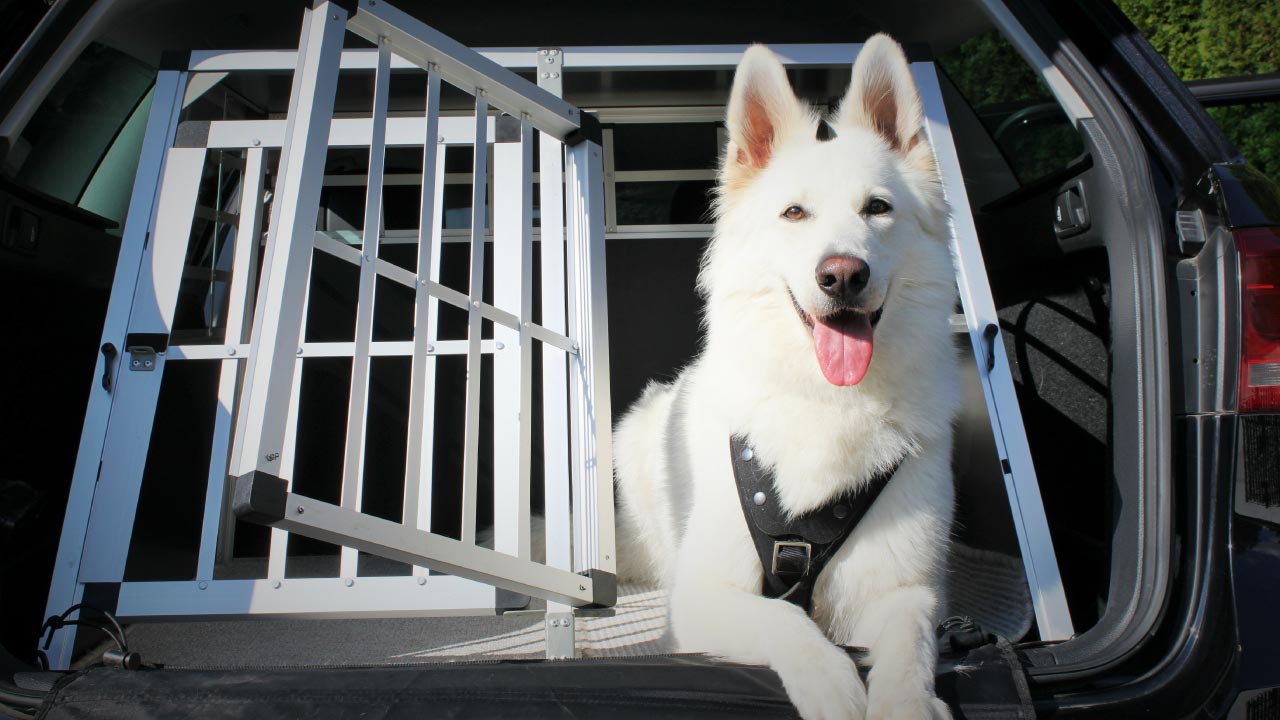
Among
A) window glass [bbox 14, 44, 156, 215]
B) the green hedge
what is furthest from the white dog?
the green hedge

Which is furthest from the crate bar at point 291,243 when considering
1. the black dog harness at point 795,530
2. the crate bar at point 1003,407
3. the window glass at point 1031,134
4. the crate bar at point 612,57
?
the window glass at point 1031,134

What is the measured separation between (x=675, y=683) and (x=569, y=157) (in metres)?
1.70

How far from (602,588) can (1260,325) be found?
5.01ft

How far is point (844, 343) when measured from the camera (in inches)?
62.2

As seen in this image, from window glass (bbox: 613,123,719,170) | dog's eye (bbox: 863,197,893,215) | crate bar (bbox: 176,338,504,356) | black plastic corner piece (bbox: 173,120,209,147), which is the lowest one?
crate bar (bbox: 176,338,504,356)

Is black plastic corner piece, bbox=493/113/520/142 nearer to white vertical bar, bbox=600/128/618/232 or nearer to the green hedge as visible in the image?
white vertical bar, bbox=600/128/618/232

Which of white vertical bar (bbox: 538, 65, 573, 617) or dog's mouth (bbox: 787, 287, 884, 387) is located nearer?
dog's mouth (bbox: 787, 287, 884, 387)

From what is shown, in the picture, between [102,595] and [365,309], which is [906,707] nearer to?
[365,309]

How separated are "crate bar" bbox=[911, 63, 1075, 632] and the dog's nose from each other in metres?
0.63

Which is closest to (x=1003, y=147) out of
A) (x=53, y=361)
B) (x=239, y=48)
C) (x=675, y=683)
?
(x=675, y=683)

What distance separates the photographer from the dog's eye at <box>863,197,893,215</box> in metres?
1.77

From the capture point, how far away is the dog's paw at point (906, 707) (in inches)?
41.4

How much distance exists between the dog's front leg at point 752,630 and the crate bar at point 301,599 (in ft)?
1.89

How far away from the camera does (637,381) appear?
3330 mm
